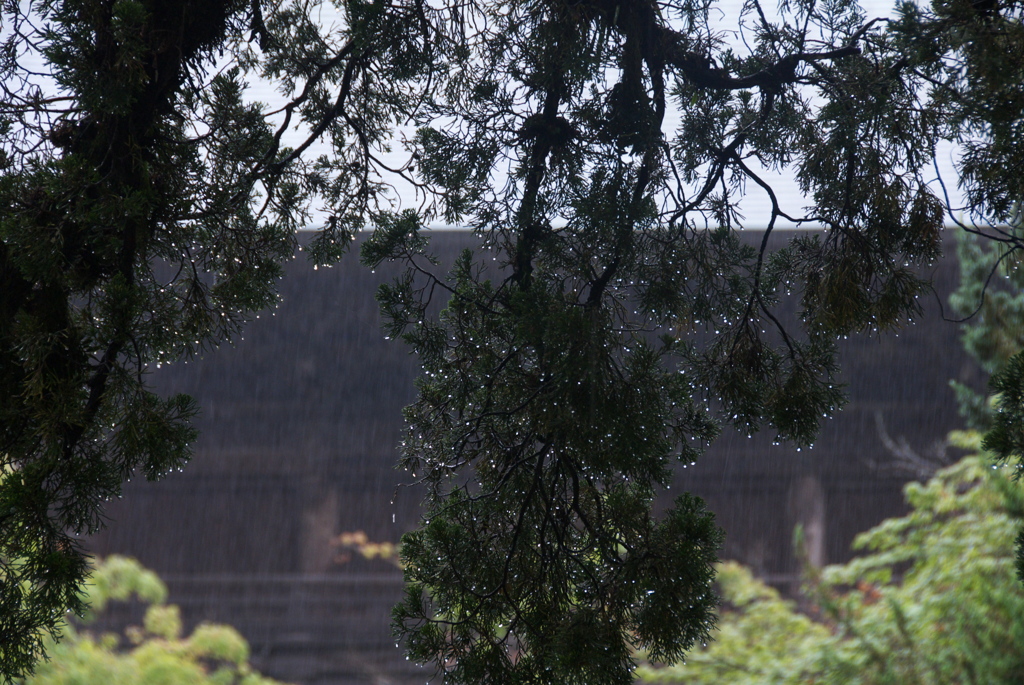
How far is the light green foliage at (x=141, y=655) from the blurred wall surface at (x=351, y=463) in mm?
1303

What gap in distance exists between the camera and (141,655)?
11.5 ft

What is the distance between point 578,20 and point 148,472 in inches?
38.4

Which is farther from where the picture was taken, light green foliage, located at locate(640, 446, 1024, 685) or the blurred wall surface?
the blurred wall surface

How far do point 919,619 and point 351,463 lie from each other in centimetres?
319

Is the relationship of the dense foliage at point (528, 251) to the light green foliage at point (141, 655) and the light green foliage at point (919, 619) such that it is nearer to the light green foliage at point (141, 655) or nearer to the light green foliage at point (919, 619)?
the light green foliage at point (919, 619)

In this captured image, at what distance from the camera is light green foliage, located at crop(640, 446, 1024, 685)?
304 centimetres

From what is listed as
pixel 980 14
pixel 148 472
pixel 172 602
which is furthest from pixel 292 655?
pixel 980 14

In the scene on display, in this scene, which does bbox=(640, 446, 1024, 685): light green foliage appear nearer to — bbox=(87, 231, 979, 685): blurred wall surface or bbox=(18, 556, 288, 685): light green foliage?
bbox=(87, 231, 979, 685): blurred wall surface

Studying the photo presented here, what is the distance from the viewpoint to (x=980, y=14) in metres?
1.23

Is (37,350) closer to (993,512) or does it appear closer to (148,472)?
(148,472)

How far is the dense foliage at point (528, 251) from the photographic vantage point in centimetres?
122

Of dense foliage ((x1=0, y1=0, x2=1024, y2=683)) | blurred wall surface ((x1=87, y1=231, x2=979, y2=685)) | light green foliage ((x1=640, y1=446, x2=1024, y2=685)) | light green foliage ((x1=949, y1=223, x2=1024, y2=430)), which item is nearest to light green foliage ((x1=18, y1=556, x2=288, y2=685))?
blurred wall surface ((x1=87, y1=231, x2=979, y2=685))

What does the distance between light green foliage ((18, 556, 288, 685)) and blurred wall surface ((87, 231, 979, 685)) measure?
1.30 meters

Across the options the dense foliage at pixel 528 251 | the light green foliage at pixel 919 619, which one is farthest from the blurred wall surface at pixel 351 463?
the dense foliage at pixel 528 251
